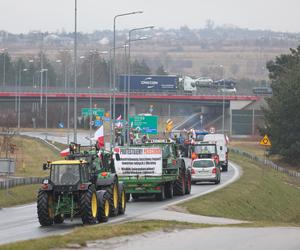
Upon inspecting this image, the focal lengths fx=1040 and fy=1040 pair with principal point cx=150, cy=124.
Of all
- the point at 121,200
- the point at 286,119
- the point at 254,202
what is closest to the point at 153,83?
the point at 286,119

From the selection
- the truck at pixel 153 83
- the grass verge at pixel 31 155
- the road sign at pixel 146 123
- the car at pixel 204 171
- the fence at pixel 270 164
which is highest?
the truck at pixel 153 83

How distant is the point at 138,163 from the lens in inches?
1843

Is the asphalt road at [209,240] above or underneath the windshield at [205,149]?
above

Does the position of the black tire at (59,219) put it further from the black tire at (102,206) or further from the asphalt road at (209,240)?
the asphalt road at (209,240)

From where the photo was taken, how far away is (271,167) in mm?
93312

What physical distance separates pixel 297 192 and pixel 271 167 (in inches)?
904

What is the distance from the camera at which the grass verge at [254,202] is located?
151 ft

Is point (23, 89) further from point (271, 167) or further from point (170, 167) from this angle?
point (170, 167)

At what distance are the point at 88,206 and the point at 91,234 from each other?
570 centimetres

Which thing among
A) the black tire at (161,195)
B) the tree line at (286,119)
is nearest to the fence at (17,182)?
the black tire at (161,195)

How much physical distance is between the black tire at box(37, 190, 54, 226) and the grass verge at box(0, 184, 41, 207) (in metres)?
11.2

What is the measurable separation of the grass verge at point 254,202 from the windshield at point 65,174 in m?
7.88

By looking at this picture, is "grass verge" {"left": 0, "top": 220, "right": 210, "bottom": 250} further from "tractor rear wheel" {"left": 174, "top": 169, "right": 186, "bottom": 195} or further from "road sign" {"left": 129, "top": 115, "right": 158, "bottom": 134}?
"road sign" {"left": 129, "top": 115, "right": 158, "bottom": 134}

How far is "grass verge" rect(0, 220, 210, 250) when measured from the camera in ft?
81.9
